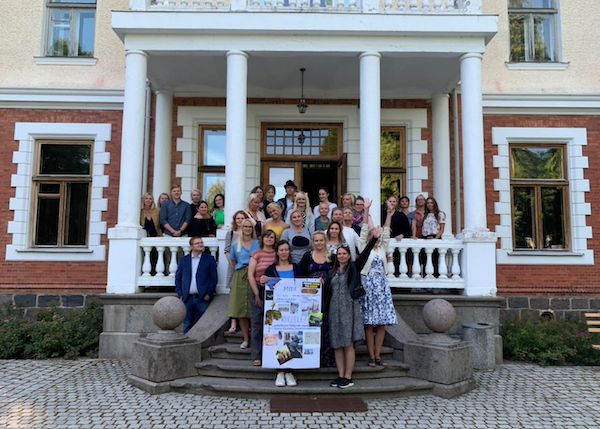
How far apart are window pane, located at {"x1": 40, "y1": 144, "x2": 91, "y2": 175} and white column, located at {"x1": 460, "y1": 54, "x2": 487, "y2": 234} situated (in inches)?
307

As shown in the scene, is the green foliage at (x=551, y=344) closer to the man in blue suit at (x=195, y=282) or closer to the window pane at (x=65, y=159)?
the man in blue suit at (x=195, y=282)

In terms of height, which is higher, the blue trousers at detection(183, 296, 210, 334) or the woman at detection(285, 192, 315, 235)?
the woman at detection(285, 192, 315, 235)

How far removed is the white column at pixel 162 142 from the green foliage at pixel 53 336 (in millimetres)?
2877

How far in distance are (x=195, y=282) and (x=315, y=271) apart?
88.4 inches

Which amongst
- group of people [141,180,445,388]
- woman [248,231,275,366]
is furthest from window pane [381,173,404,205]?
woman [248,231,275,366]

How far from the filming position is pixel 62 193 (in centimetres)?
1020

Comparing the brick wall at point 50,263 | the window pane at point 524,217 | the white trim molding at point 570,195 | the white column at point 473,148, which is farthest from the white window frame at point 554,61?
the brick wall at point 50,263

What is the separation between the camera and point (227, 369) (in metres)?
5.75

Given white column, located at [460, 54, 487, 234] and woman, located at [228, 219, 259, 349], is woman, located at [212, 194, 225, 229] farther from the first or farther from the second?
white column, located at [460, 54, 487, 234]

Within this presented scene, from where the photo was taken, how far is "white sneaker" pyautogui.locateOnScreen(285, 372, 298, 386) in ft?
17.9

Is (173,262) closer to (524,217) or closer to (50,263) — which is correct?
(50,263)

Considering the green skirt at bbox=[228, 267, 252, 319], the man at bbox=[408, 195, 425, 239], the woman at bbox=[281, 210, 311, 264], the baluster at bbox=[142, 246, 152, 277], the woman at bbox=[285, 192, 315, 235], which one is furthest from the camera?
the man at bbox=[408, 195, 425, 239]

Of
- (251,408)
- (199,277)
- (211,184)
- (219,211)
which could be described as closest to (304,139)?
(211,184)

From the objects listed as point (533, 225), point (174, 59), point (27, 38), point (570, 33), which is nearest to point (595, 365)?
point (533, 225)
